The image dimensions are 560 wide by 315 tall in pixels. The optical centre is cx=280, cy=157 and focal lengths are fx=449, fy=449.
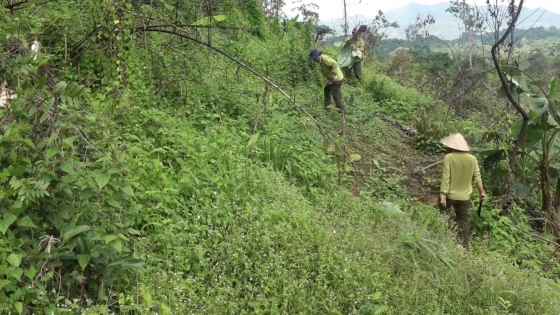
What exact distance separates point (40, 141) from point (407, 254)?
3.21 m

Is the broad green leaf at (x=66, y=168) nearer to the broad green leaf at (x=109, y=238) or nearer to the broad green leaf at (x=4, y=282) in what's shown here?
the broad green leaf at (x=109, y=238)

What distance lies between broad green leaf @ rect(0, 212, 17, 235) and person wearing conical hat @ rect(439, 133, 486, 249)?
15.3ft

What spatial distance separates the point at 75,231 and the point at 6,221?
1.21 feet

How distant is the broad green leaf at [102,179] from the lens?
2.76 meters

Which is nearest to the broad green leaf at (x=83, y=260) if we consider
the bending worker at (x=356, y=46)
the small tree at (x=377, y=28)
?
the bending worker at (x=356, y=46)

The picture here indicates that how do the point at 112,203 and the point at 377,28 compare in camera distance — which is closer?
the point at 112,203

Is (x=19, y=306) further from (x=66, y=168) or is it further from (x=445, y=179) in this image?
(x=445, y=179)

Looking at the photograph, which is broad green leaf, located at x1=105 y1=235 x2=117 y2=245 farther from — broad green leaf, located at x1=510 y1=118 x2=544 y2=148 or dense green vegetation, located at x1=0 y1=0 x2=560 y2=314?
broad green leaf, located at x1=510 y1=118 x2=544 y2=148

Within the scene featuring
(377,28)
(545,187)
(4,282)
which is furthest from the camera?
(377,28)

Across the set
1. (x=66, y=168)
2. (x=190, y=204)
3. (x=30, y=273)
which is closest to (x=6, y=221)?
(x=30, y=273)

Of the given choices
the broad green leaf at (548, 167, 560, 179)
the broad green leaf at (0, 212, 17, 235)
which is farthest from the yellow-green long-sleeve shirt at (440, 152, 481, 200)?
the broad green leaf at (0, 212, 17, 235)

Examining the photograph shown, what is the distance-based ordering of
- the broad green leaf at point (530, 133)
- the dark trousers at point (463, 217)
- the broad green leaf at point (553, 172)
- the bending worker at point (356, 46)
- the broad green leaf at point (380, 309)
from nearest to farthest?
the broad green leaf at point (380, 309) < the dark trousers at point (463, 217) < the broad green leaf at point (530, 133) < the broad green leaf at point (553, 172) < the bending worker at point (356, 46)

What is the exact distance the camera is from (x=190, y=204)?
4004 millimetres

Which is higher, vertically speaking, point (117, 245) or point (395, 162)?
point (117, 245)
